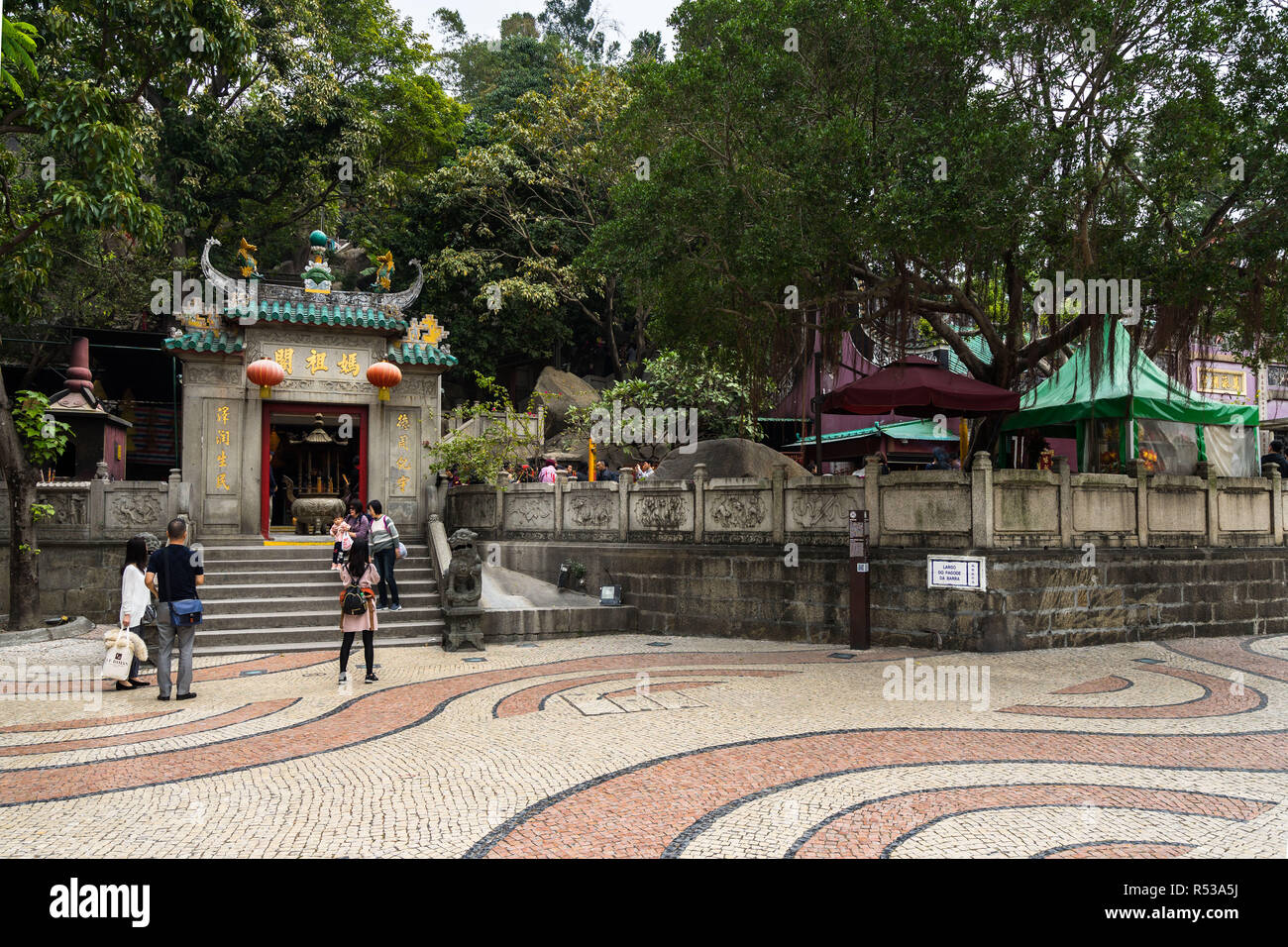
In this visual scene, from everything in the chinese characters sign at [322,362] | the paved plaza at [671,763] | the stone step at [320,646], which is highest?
the chinese characters sign at [322,362]

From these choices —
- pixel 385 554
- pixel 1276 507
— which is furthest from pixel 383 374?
pixel 1276 507

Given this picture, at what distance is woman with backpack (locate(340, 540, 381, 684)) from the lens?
28.3 feet

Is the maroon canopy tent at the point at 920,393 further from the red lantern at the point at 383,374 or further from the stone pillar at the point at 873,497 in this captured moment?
the red lantern at the point at 383,374

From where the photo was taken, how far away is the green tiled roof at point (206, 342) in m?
15.2

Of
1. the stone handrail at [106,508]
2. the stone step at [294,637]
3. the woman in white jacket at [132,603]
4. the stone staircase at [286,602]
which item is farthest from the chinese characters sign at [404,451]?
the woman in white jacket at [132,603]

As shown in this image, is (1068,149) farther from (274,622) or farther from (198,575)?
(274,622)

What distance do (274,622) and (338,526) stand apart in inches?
64.9

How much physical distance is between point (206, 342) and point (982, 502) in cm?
1347

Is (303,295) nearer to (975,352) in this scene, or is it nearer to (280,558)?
(280,558)

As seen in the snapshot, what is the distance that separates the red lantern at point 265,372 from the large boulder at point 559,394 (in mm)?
11104

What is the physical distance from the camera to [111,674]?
8656mm

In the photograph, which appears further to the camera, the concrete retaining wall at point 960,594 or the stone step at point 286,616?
the stone step at point 286,616

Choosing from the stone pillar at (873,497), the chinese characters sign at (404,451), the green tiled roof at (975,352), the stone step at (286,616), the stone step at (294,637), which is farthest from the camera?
the green tiled roof at (975,352)

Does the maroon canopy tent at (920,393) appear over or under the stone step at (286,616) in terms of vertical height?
over
